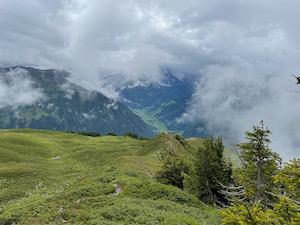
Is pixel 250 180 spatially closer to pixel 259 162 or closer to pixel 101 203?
pixel 259 162

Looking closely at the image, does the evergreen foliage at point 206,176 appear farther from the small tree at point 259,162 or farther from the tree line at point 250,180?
the small tree at point 259,162

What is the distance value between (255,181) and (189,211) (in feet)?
28.7

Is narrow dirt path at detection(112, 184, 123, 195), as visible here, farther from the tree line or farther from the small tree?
the small tree

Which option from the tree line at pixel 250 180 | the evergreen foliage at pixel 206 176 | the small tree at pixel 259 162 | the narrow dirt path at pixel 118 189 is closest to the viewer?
the tree line at pixel 250 180

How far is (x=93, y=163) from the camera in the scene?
8656 cm

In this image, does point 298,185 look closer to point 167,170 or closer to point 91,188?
point 91,188

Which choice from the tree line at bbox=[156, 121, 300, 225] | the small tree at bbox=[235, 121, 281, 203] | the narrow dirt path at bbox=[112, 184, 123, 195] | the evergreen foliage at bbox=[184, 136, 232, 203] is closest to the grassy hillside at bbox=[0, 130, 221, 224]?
the narrow dirt path at bbox=[112, 184, 123, 195]

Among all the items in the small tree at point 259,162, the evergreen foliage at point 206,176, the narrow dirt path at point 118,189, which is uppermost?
the small tree at point 259,162

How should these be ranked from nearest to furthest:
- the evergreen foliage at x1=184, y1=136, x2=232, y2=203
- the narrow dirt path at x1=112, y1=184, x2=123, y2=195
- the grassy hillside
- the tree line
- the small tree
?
the tree line → the small tree → the grassy hillside → the narrow dirt path at x1=112, y1=184, x2=123, y2=195 → the evergreen foliage at x1=184, y1=136, x2=232, y2=203

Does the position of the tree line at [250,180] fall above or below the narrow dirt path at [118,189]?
above

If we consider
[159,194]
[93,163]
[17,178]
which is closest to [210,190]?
[159,194]

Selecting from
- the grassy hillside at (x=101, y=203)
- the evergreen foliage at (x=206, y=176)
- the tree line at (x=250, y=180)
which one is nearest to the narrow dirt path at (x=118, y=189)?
the grassy hillside at (x=101, y=203)

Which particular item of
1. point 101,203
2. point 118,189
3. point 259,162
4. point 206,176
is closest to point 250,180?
point 259,162

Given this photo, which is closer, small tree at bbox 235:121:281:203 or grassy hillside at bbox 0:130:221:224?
small tree at bbox 235:121:281:203
